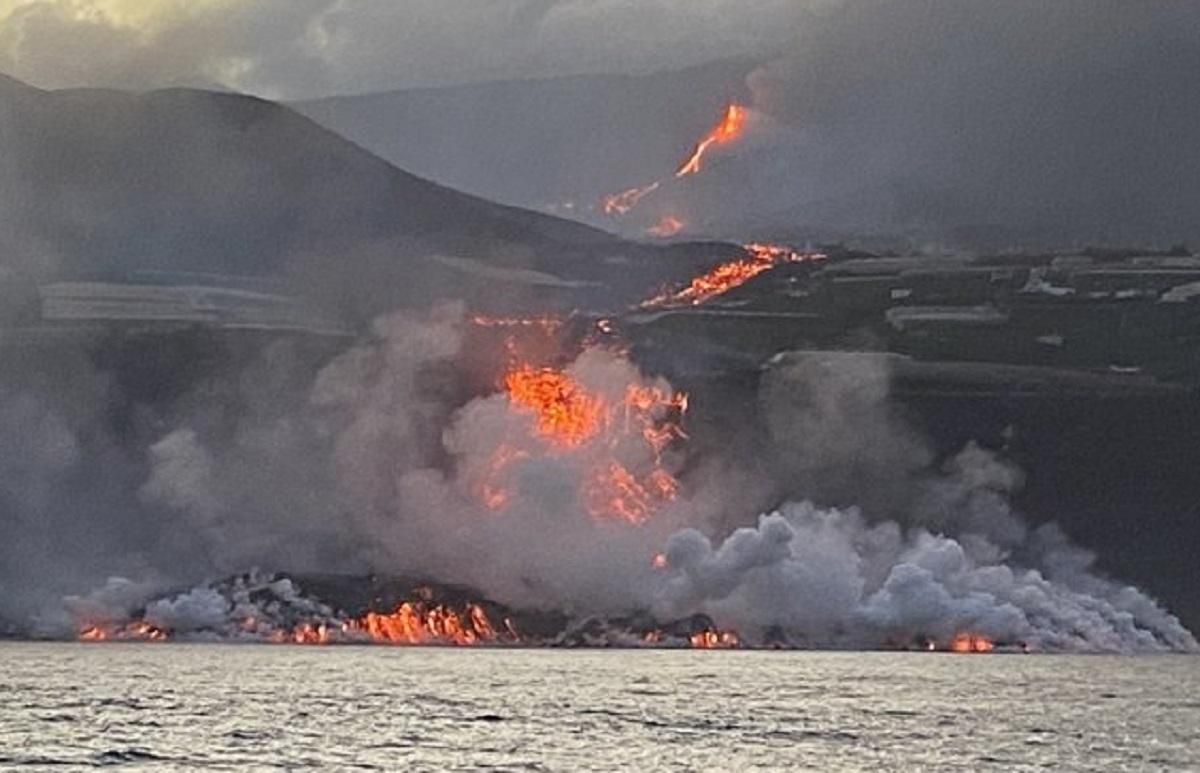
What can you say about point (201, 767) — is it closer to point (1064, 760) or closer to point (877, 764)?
point (877, 764)

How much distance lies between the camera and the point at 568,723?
191 meters

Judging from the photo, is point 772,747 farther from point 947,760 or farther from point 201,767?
point 201,767

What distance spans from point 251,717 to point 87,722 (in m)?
18.8

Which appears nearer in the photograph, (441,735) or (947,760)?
(947,760)

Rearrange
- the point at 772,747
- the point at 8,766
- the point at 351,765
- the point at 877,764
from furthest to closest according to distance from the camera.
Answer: the point at 772,747, the point at 877,764, the point at 351,765, the point at 8,766

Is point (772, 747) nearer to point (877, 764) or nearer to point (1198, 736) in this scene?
point (877, 764)

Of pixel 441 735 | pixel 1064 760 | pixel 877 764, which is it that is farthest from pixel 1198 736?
pixel 441 735

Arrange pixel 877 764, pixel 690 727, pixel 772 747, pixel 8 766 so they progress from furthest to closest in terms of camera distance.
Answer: pixel 690 727 → pixel 772 747 → pixel 877 764 → pixel 8 766

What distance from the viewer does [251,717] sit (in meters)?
192

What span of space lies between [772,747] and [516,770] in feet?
96.9

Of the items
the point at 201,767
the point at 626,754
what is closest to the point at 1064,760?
the point at 626,754

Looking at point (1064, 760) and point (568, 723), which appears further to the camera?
point (568, 723)

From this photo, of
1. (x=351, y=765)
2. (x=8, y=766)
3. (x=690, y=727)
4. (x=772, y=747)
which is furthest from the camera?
(x=690, y=727)

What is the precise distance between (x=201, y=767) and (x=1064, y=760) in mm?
60000
